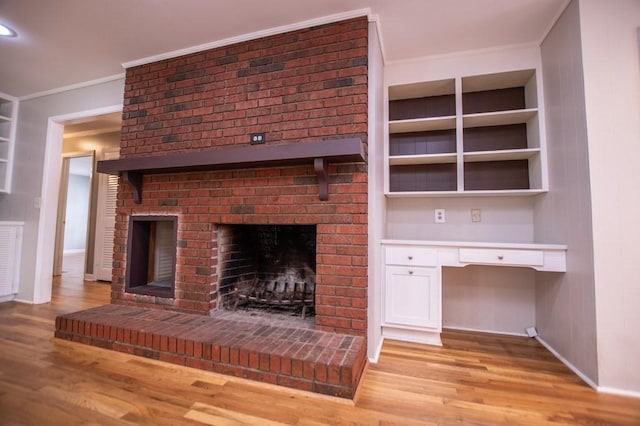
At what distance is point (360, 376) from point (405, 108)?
236 centimetres

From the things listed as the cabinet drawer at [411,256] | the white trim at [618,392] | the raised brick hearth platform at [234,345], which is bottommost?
the white trim at [618,392]

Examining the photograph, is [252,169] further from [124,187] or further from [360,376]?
[360,376]

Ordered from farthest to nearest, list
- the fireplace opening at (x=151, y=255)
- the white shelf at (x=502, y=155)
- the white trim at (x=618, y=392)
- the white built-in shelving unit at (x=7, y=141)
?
1. the white built-in shelving unit at (x=7, y=141)
2. the fireplace opening at (x=151, y=255)
3. the white shelf at (x=502, y=155)
4. the white trim at (x=618, y=392)

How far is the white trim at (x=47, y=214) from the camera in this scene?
317 centimetres

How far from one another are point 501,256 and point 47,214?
182 inches

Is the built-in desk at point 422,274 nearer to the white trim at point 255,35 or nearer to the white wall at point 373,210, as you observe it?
the white wall at point 373,210

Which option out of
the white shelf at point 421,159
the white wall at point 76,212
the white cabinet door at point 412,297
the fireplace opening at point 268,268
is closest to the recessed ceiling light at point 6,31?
the fireplace opening at point 268,268

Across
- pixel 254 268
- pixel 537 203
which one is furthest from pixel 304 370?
pixel 537 203

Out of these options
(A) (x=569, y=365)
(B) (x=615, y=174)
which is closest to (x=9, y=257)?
(A) (x=569, y=365)

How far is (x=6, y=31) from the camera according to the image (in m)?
2.20

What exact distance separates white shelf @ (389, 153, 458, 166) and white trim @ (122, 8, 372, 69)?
1.10 meters

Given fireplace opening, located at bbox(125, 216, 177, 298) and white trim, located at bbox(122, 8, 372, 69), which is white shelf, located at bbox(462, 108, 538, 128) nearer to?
white trim, located at bbox(122, 8, 372, 69)

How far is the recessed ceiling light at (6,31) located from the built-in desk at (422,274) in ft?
11.1

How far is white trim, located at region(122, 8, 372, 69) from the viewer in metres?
1.97
